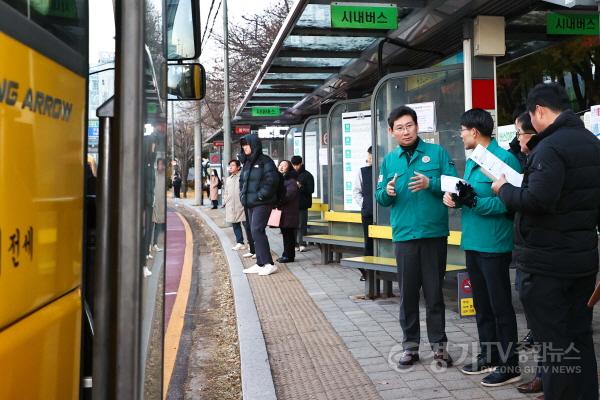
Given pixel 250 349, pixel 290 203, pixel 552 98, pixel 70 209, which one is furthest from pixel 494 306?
pixel 290 203

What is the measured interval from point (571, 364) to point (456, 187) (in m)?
1.29

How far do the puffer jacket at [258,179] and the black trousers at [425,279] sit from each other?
165 inches

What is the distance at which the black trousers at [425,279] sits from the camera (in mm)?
4469

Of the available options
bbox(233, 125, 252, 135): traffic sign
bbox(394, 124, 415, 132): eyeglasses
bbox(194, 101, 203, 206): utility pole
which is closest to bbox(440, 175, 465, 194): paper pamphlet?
bbox(394, 124, 415, 132): eyeglasses

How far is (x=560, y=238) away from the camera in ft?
10.0

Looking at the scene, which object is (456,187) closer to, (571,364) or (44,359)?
(571,364)

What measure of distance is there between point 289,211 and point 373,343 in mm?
4838

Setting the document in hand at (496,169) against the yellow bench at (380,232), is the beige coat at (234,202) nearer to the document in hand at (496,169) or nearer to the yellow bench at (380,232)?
the yellow bench at (380,232)

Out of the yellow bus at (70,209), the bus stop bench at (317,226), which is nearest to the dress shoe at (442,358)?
the yellow bus at (70,209)

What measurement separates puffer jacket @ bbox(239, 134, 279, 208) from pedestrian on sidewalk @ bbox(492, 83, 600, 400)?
555cm

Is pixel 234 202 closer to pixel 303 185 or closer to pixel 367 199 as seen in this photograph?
pixel 303 185

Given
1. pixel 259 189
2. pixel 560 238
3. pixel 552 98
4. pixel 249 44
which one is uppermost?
pixel 249 44

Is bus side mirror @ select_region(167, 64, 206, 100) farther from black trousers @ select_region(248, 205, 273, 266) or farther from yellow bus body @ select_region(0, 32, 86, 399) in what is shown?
black trousers @ select_region(248, 205, 273, 266)

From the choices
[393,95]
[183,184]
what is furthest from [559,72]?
[183,184]
